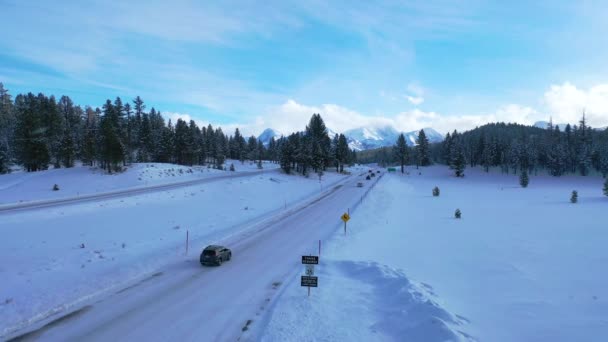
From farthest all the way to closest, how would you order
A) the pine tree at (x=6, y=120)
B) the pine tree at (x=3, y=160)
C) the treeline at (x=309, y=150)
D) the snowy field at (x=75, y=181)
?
the treeline at (x=309, y=150) → the pine tree at (x=6, y=120) → the pine tree at (x=3, y=160) → the snowy field at (x=75, y=181)

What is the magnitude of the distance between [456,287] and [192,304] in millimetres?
11128

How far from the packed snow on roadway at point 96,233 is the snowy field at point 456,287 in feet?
28.8

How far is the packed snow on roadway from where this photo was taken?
13.5m

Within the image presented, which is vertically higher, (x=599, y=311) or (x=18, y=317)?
(x=599, y=311)

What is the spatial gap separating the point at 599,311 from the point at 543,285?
301cm

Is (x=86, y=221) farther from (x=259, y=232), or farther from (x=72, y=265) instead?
(x=259, y=232)

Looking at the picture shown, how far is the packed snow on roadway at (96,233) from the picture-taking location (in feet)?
44.1

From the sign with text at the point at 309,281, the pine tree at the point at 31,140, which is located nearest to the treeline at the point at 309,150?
the pine tree at the point at 31,140

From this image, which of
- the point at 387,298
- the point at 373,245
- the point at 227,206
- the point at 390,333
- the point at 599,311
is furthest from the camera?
the point at 227,206

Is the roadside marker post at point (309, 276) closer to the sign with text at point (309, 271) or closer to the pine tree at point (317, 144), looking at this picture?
→ the sign with text at point (309, 271)

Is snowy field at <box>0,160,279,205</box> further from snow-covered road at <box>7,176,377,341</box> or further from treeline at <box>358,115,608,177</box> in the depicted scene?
treeline at <box>358,115,608,177</box>

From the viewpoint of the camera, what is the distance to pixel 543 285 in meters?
13.8

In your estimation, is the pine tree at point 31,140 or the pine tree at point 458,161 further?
the pine tree at point 458,161

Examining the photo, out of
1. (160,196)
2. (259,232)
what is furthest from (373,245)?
(160,196)
